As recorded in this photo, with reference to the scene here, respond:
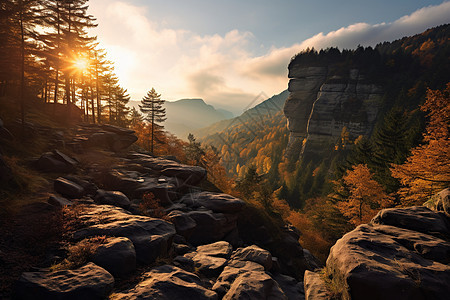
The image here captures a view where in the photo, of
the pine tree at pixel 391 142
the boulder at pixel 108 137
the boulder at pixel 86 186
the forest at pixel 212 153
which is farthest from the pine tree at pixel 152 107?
the pine tree at pixel 391 142

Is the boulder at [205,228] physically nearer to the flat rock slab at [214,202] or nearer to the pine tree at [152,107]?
the flat rock slab at [214,202]

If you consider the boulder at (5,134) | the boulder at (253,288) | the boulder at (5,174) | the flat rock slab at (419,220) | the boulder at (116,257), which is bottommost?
the boulder at (253,288)

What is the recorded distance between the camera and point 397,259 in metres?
6.83

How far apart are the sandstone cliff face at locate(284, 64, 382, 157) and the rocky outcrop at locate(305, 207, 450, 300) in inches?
4161

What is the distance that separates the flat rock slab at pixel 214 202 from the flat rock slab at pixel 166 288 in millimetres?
9864

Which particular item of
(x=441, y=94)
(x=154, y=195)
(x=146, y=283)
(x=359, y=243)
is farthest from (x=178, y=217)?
(x=441, y=94)

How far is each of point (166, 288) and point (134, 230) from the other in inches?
138

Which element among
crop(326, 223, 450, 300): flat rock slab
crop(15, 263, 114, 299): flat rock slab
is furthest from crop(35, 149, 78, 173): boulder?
crop(326, 223, 450, 300): flat rock slab

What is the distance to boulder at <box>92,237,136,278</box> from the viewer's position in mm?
6402

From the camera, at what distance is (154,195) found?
615 inches

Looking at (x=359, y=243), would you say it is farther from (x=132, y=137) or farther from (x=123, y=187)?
(x=132, y=137)

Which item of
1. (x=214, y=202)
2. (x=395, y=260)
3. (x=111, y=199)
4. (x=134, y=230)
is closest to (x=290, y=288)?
(x=395, y=260)

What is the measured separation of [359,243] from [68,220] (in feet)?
43.2

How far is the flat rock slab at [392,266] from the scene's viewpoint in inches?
221
